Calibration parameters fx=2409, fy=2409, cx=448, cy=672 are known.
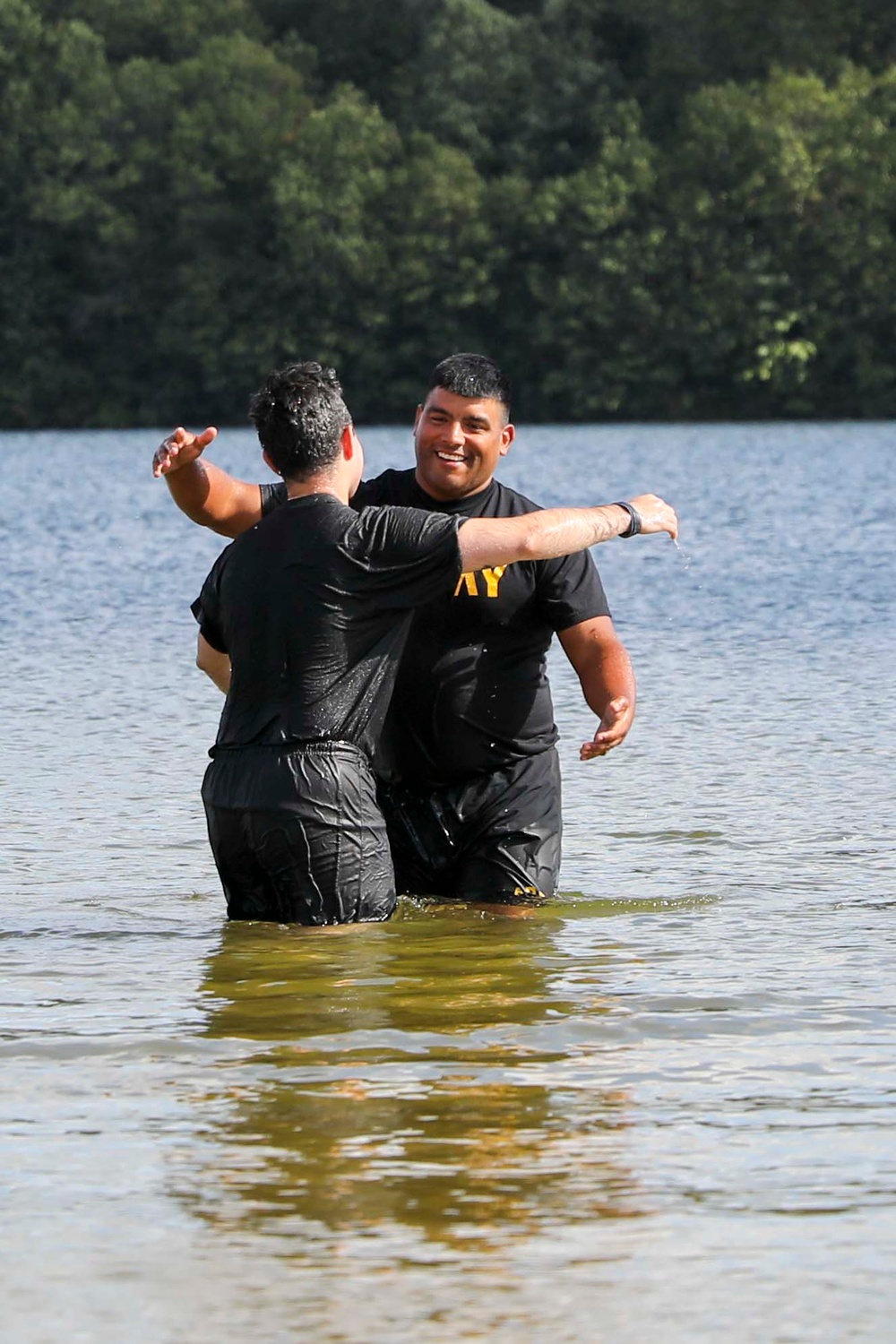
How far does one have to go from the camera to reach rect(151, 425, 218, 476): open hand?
21.7 feet

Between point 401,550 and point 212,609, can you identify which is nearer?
point 401,550

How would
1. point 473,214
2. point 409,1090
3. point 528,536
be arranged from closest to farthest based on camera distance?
point 409,1090 < point 528,536 < point 473,214

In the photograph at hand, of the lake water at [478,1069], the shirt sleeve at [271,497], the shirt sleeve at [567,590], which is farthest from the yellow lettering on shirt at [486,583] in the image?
the lake water at [478,1069]

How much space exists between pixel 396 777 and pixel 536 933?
0.72 metres

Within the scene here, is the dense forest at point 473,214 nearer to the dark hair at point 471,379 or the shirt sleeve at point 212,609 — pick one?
the dark hair at point 471,379

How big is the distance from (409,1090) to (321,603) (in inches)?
55.8

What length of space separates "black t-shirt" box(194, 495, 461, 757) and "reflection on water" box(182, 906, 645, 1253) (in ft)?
2.28

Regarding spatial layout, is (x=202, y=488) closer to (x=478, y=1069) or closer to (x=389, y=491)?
(x=389, y=491)

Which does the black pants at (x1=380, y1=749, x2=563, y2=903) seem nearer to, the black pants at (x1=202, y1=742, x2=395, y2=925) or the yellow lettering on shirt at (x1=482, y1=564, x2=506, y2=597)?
the black pants at (x1=202, y1=742, x2=395, y2=925)

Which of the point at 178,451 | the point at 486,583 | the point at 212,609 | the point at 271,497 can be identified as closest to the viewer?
the point at 212,609

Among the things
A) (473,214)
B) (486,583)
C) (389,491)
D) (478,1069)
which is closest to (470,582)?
(486,583)

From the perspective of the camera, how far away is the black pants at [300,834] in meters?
6.39

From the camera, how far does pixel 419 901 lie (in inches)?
286

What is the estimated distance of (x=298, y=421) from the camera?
637cm
